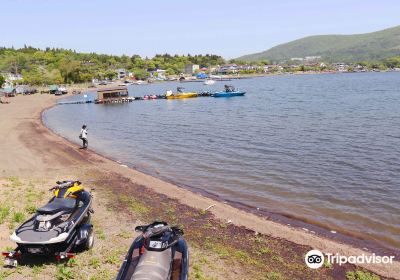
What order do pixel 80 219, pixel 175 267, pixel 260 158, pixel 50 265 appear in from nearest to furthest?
pixel 175 267
pixel 50 265
pixel 80 219
pixel 260 158

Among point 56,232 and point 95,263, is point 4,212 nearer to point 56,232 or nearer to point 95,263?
point 56,232

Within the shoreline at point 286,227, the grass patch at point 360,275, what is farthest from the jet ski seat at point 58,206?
the grass patch at point 360,275

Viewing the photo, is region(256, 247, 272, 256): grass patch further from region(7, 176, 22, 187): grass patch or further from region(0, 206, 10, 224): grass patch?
region(7, 176, 22, 187): grass patch

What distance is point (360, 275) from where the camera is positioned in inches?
441

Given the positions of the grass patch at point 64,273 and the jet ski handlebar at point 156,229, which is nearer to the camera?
the jet ski handlebar at point 156,229

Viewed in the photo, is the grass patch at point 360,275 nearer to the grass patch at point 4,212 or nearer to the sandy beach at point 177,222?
the sandy beach at point 177,222

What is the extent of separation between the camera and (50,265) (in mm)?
11047

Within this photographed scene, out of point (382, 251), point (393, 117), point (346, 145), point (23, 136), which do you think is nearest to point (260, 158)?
point (346, 145)

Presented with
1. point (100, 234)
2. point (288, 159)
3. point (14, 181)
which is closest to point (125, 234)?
point (100, 234)

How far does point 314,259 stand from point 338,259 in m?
0.84

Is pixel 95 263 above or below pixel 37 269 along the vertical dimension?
below

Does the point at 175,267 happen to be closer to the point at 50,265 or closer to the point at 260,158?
the point at 50,265

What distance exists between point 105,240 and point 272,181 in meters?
12.1

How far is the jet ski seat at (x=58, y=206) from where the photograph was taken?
11.1 meters
